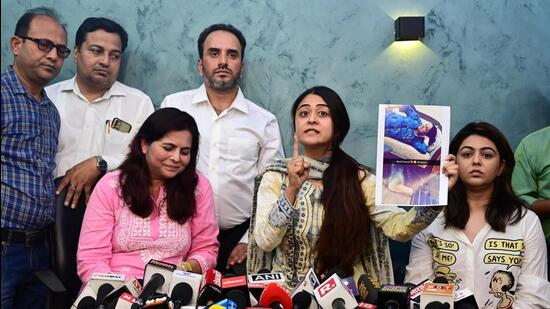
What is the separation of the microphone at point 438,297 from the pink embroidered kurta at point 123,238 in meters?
1.04

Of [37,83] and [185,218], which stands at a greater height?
[37,83]

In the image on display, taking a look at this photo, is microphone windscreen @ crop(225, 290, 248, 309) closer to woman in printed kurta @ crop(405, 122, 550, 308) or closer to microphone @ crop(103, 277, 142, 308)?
microphone @ crop(103, 277, 142, 308)

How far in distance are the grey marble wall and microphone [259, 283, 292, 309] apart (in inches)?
75.9

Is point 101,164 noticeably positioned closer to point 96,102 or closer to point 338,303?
point 96,102

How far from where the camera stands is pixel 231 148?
10.8 ft

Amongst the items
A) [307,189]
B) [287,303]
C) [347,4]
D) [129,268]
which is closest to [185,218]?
[129,268]

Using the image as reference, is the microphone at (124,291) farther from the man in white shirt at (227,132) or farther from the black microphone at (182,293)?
the man in white shirt at (227,132)

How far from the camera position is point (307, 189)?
98.7 inches

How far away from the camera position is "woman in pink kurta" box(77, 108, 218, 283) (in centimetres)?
240

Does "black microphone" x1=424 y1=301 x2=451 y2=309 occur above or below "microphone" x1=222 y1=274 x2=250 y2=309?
below

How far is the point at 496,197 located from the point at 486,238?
0.75 feet

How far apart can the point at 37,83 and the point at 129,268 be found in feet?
3.09

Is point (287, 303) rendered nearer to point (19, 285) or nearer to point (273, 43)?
point (19, 285)

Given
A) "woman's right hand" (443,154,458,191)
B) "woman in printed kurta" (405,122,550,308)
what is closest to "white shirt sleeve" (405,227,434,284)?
"woman in printed kurta" (405,122,550,308)
